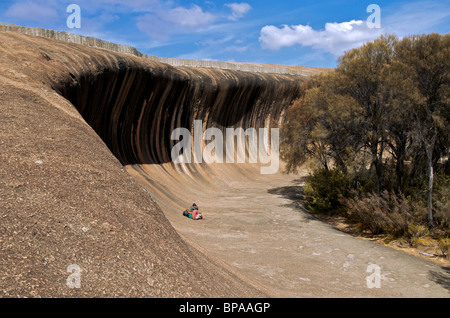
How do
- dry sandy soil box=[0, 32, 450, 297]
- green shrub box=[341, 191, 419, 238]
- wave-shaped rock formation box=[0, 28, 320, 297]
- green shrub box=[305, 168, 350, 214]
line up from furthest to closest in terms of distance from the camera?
green shrub box=[305, 168, 350, 214] < green shrub box=[341, 191, 419, 238] < dry sandy soil box=[0, 32, 450, 297] < wave-shaped rock formation box=[0, 28, 320, 297]

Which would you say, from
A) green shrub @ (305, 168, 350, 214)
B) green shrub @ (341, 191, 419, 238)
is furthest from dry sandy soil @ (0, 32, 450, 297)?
green shrub @ (305, 168, 350, 214)

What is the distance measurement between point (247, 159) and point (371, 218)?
53.4 ft

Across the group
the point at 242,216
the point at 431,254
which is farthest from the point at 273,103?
the point at 431,254

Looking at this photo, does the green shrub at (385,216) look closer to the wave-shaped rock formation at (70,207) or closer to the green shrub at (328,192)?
the green shrub at (328,192)

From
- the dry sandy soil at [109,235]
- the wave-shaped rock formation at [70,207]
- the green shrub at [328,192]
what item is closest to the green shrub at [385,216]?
the dry sandy soil at [109,235]

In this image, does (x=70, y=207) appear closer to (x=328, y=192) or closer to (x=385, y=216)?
(x=385, y=216)

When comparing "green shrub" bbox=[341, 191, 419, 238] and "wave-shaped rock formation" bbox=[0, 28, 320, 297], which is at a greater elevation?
"wave-shaped rock formation" bbox=[0, 28, 320, 297]

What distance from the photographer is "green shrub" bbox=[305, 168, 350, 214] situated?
17312mm

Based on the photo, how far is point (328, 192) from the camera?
1767cm

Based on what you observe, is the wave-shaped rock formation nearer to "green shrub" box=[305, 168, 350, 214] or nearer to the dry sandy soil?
the dry sandy soil

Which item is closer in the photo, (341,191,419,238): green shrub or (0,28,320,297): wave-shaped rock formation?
(0,28,320,297): wave-shaped rock formation

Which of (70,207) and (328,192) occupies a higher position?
(70,207)

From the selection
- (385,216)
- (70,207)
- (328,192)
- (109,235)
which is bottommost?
(385,216)

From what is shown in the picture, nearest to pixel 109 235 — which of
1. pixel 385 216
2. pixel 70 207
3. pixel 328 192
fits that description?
pixel 70 207
